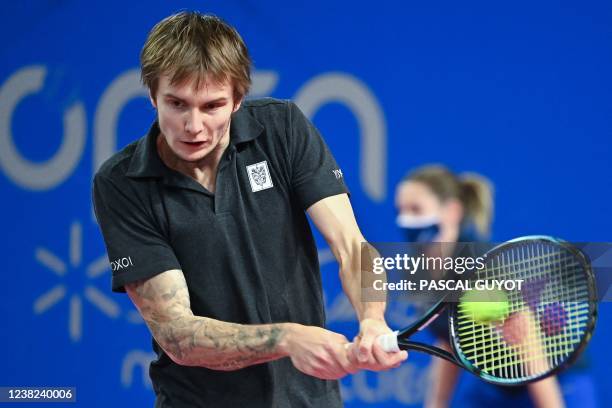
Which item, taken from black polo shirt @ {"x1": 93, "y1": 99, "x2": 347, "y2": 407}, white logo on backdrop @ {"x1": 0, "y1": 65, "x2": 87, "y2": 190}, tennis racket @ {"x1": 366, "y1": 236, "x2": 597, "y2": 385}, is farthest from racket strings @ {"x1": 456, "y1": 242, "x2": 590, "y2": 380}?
white logo on backdrop @ {"x1": 0, "y1": 65, "x2": 87, "y2": 190}

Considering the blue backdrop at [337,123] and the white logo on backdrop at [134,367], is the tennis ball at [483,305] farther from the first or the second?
the white logo on backdrop at [134,367]

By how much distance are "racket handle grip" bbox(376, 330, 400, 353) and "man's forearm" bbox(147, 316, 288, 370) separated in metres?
0.19

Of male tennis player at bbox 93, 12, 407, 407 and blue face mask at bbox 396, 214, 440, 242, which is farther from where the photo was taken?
blue face mask at bbox 396, 214, 440, 242

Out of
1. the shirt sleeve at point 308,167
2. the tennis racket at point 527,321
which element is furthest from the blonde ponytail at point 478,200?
the shirt sleeve at point 308,167

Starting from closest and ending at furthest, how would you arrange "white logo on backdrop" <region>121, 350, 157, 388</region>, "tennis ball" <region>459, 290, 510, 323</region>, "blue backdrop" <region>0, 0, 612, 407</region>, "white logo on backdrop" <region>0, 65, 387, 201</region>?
1. "tennis ball" <region>459, 290, 510, 323</region>
2. "blue backdrop" <region>0, 0, 612, 407</region>
3. "white logo on backdrop" <region>0, 65, 387, 201</region>
4. "white logo on backdrop" <region>121, 350, 157, 388</region>

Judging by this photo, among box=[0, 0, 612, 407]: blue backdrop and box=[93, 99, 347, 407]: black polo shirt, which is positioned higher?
box=[0, 0, 612, 407]: blue backdrop

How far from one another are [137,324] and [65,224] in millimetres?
436

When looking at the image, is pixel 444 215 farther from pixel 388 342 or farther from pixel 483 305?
pixel 388 342

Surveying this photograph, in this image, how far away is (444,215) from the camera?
10.7ft

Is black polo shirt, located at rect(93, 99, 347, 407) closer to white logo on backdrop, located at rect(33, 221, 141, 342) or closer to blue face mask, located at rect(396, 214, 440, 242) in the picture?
blue face mask, located at rect(396, 214, 440, 242)

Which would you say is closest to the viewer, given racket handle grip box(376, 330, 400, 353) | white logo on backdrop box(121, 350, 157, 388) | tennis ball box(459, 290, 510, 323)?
racket handle grip box(376, 330, 400, 353)

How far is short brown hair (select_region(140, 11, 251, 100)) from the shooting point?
77.5 inches

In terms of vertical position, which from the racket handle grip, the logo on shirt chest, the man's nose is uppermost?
the man's nose

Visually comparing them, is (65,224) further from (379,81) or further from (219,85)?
(219,85)
